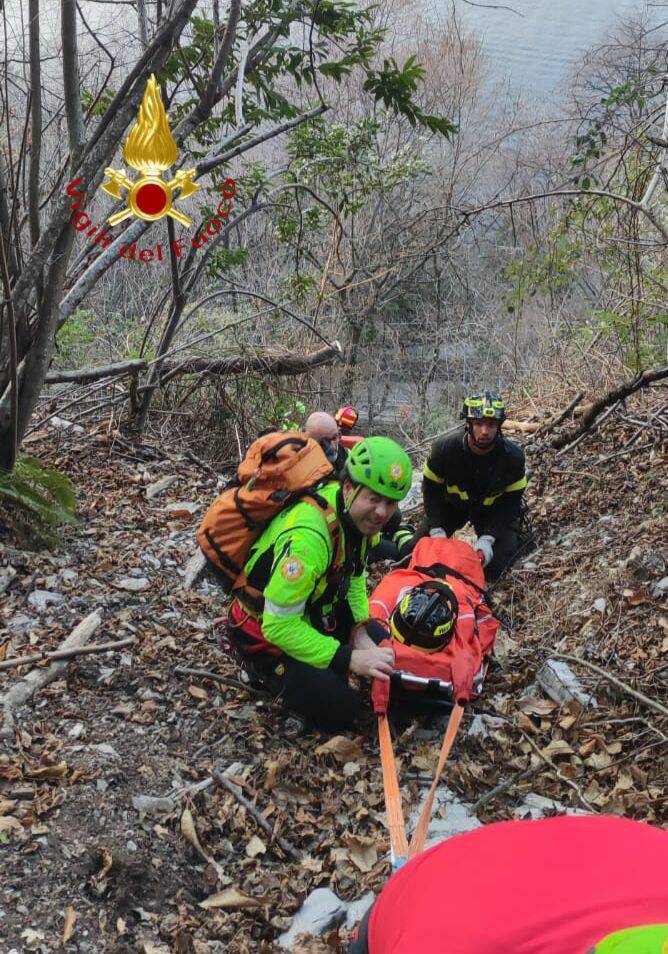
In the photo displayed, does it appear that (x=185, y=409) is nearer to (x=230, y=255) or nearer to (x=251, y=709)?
(x=230, y=255)

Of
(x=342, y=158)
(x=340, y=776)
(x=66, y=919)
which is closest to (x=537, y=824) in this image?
(x=66, y=919)

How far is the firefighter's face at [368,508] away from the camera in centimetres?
351

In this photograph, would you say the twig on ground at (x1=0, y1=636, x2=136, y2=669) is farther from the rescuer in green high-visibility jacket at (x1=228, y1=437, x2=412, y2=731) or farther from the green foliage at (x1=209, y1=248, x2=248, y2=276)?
the green foliage at (x1=209, y1=248, x2=248, y2=276)

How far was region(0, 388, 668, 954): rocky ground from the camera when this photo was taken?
2.81 meters

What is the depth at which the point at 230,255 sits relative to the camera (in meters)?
8.92

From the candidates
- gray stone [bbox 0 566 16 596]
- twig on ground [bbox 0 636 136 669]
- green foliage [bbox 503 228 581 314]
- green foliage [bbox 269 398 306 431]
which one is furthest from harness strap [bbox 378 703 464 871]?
green foliage [bbox 269 398 306 431]

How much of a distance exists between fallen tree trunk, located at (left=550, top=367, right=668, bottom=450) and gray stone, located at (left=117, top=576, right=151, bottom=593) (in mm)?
4408

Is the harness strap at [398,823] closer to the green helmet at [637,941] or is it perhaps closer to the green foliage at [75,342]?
the green helmet at [637,941]

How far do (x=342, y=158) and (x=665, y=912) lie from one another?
12.7 metres

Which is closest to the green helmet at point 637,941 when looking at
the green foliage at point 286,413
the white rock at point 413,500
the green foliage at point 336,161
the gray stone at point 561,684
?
the gray stone at point 561,684

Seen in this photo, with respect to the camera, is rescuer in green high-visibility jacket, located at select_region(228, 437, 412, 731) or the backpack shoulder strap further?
the backpack shoulder strap

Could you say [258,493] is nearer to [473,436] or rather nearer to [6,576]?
[6,576]

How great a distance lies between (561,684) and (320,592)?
155cm
